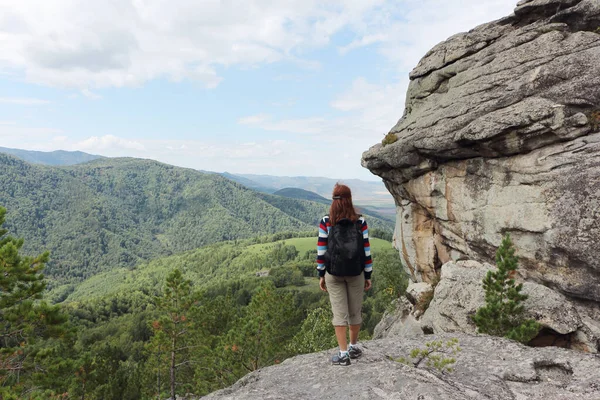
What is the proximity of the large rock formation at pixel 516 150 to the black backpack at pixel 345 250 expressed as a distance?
11.0 metres

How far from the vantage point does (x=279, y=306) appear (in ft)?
93.7

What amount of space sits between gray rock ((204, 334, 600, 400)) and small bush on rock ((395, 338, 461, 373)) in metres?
0.24

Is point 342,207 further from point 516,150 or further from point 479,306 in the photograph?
point 516,150

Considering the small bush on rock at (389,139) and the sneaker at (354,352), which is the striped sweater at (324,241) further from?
the small bush on rock at (389,139)

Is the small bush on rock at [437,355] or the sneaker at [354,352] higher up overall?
the sneaker at [354,352]

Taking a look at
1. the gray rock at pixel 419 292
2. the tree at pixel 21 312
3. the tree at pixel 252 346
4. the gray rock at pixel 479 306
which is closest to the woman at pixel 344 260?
the gray rock at pixel 479 306

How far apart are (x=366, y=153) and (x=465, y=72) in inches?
333

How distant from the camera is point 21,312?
46.5 ft

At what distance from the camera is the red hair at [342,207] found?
7.95 meters

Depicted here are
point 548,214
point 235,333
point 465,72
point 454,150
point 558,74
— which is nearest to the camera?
point 548,214

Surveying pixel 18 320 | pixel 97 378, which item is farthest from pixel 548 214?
pixel 97 378

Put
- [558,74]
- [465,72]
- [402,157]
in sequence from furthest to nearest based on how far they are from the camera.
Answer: [402,157] → [465,72] → [558,74]

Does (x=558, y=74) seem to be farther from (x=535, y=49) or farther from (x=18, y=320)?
(x=18, y=320)

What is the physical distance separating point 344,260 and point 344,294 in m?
1.07
